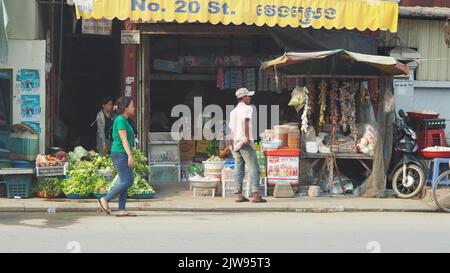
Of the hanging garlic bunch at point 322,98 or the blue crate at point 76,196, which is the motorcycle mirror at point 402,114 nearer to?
the hanging garlic bunch at point 322,98

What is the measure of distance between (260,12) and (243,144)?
2.49m

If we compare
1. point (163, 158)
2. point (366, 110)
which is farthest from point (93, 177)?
point (366, 110)

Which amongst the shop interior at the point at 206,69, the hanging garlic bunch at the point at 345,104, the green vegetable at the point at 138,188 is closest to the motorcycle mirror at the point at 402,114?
the hanging garlic bunch at the point at 345,104

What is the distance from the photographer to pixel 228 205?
12.6 m

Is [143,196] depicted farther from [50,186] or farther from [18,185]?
[18,185]

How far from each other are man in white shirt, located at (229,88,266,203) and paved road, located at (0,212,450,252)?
820mm

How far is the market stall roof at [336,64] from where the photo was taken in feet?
42.4

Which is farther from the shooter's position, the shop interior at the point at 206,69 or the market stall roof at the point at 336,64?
the shop interior at the point at 206,69

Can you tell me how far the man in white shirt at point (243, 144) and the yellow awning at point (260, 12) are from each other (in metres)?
1.55

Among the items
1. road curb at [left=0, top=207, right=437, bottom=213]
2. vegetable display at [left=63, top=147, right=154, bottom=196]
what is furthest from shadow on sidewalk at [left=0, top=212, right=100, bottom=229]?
vegetable display at [left=63, top=147, right=154, bottom=196]

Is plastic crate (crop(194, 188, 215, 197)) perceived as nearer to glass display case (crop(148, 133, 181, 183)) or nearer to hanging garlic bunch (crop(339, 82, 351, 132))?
glass display case (crop(148, 133, 181, 183))

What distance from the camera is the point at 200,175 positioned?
556 inches

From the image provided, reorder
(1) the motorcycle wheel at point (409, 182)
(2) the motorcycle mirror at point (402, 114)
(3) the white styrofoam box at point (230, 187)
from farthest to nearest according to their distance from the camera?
1. (2) the motorcycle mirror at point (402, 114)
2. (3) the white styrofoam box at point (230, 187)
3. (1) the motorcycle wheel at point (409, 182)

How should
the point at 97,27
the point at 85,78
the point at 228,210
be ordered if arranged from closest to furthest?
the point at 228,210 < the point at 97,27 < the point at 85,78
